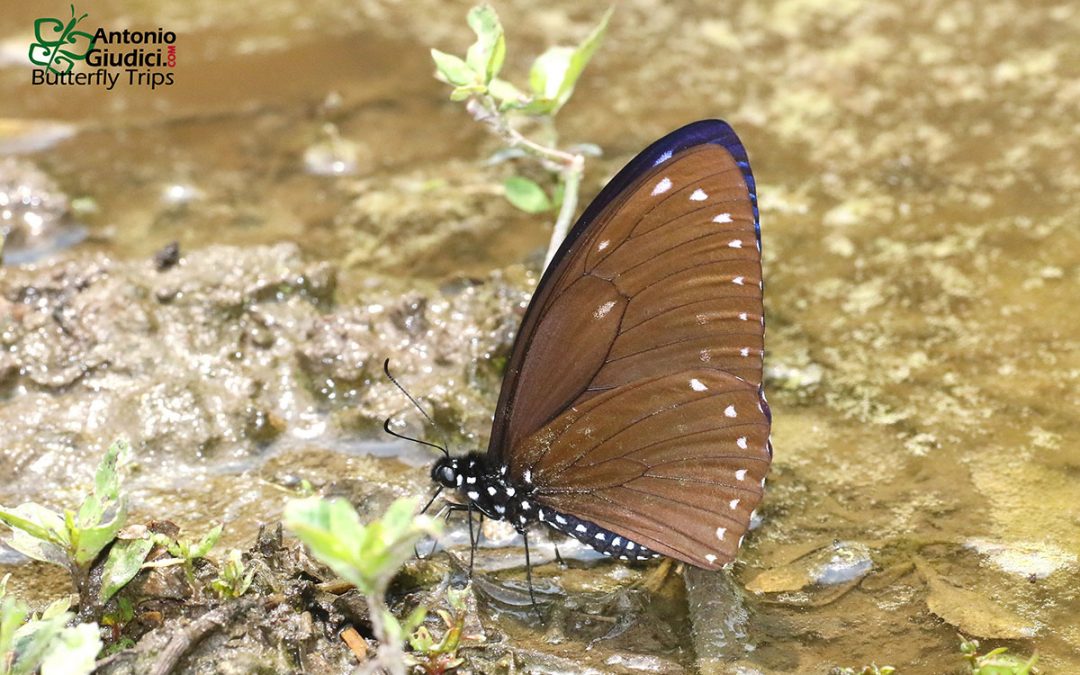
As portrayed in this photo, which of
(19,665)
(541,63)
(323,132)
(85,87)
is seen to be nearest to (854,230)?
(541,63)

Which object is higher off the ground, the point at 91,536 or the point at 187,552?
the point at 91,536

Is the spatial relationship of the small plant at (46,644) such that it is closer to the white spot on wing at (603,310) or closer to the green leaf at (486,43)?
the white spot on wing at (603,310)

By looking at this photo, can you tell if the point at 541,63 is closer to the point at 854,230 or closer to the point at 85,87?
the point at 854,230

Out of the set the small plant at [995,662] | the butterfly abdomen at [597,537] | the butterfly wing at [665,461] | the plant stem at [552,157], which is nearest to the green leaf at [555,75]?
the plant stem at [552,157]

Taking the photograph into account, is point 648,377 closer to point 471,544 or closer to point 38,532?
point 471,544

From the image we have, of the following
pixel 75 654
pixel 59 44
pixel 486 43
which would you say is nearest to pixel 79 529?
pixel 75 654

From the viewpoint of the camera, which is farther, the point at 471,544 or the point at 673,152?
the point at 471,544
